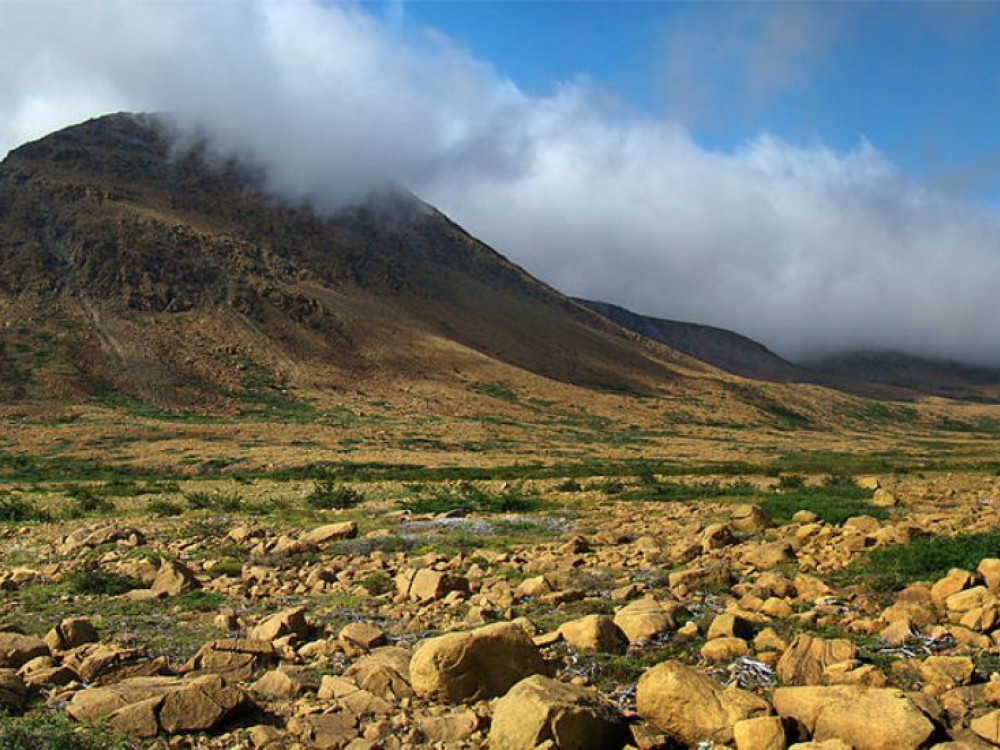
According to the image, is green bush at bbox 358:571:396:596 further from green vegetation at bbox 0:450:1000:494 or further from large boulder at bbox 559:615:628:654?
green vegetation at bbox 0:450:1000:494

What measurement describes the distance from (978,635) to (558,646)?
15.0 feet

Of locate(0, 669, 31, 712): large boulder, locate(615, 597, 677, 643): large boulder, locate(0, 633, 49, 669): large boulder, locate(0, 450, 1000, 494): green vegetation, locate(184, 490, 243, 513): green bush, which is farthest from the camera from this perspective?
locate(0, 450, 1000, 494): green vegetation

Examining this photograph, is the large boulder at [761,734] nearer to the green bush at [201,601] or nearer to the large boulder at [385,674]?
the large boulder at [385,674]

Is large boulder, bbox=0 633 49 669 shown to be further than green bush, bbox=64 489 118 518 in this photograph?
No

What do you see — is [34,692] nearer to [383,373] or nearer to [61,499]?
[61,499]

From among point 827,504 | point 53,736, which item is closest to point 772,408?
point 827,504

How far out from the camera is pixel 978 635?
26.2 ft

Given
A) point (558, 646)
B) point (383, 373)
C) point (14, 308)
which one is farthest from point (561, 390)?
point (558, 646)

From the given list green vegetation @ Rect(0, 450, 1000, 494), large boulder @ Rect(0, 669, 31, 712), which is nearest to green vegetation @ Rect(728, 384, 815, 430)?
green vegetation @ Rect(0, 450, 1000, 494)

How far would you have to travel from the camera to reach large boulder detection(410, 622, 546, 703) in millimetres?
7363

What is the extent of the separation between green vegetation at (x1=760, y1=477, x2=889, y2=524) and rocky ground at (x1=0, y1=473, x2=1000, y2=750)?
573 millimetres

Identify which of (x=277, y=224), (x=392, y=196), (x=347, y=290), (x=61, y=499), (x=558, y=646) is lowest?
(x=61, y=499)

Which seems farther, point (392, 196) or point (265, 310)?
point (392, 196)

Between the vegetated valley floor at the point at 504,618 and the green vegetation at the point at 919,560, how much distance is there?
0.06 meters
